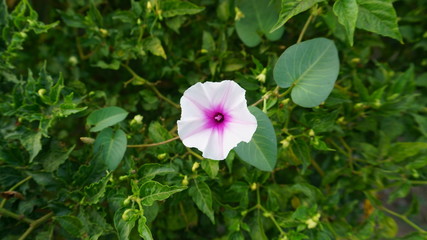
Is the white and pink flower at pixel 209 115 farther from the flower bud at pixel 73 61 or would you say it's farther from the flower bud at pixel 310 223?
the flower bud at pixel 73 61

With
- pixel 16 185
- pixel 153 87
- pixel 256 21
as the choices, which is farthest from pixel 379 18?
pixel 16 185

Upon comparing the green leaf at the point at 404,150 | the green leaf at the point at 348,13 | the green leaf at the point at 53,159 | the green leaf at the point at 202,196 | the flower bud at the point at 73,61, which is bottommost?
the green leaf at the point at 404,150

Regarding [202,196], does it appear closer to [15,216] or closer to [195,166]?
[195,166]

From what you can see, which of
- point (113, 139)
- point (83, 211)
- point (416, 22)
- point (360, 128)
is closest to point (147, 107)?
point (113, 139)

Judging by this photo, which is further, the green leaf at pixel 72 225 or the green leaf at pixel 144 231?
the green leaf at pixel 72 225

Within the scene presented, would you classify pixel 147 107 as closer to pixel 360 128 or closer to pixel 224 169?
pixel 224 169

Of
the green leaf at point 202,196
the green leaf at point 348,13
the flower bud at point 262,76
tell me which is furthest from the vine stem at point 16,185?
the green leaf at point 348,13

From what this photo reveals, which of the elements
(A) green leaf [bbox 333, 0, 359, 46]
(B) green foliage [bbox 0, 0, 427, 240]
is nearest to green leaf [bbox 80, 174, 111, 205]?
(B) green foliage [bbox 0, 0, 427, 240]
